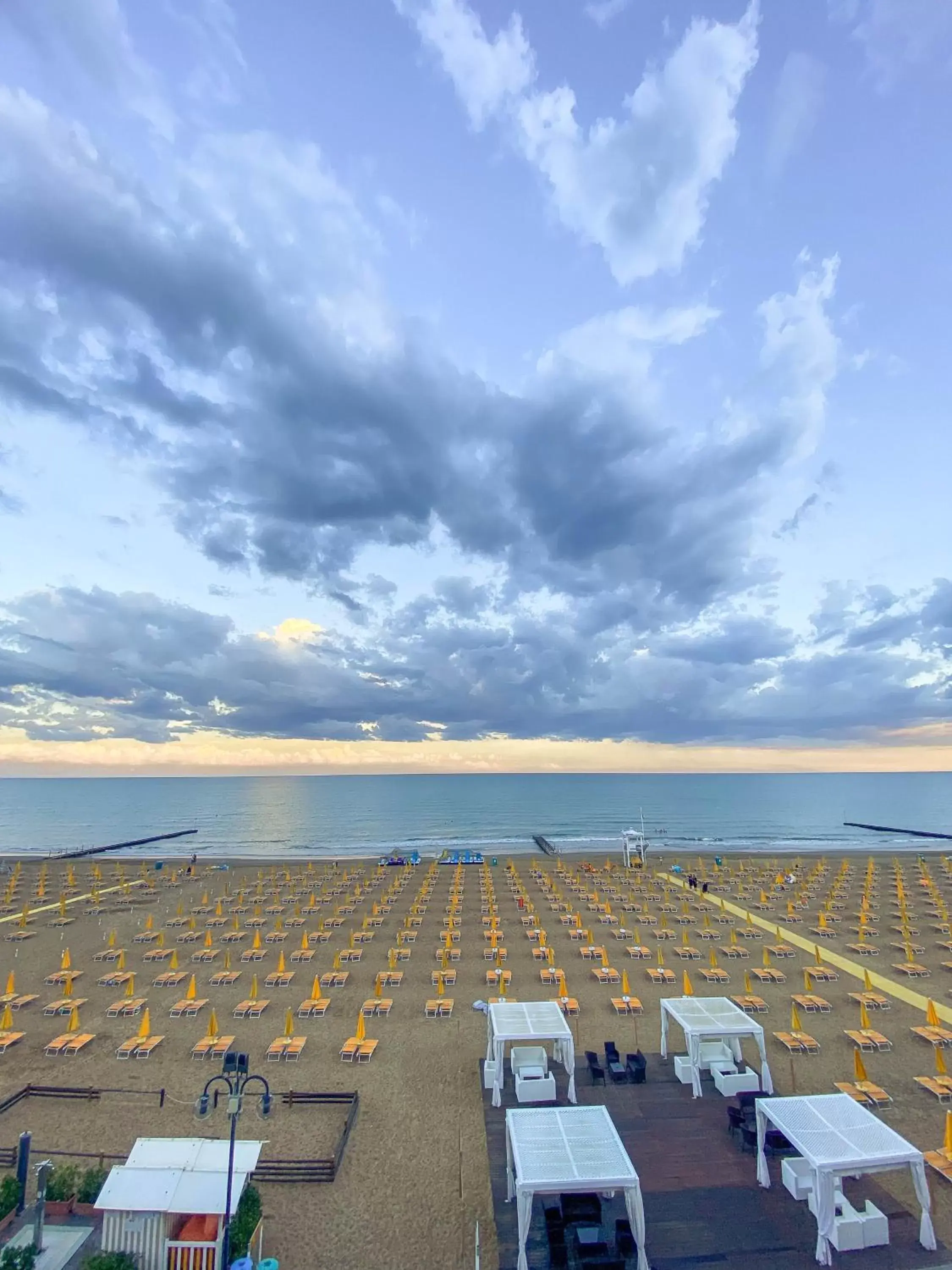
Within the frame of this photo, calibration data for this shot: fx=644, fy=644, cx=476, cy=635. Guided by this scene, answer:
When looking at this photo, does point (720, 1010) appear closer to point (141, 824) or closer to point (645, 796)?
point (141, 824)

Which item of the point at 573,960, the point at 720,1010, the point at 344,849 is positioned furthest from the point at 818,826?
the point at 720,1010

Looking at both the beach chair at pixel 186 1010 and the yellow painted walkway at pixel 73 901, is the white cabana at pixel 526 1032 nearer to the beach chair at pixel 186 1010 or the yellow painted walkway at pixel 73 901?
the beach chair at pixel 186 1010

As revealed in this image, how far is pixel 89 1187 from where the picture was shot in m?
11.7

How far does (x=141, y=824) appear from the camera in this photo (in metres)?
117

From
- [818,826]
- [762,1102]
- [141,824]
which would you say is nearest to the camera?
[762,1102]

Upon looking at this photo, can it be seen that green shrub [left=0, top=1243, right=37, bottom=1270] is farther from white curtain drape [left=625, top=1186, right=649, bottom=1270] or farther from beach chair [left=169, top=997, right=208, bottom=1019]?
beach chair [left=169, top=997, right=208, bottom=1019]

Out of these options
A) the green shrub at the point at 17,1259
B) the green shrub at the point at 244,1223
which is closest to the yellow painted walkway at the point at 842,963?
the green shrub at the point at 244,1223

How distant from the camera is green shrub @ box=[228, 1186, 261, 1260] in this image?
10133 mm

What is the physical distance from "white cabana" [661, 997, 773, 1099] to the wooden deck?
3.65 feet

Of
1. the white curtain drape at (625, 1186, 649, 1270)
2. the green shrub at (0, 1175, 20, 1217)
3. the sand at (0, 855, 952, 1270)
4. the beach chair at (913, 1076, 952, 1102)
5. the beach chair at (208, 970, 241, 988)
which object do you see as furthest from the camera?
the beach chair at (208, 970, 241, 988)

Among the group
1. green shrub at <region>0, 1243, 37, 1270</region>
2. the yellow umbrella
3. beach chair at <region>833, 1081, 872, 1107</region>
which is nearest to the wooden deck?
beach chair at <region>833, 1081, 872, 1107</region>

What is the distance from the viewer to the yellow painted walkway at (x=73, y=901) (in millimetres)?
35750

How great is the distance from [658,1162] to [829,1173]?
3801mm

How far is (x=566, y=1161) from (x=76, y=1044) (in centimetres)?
1586
